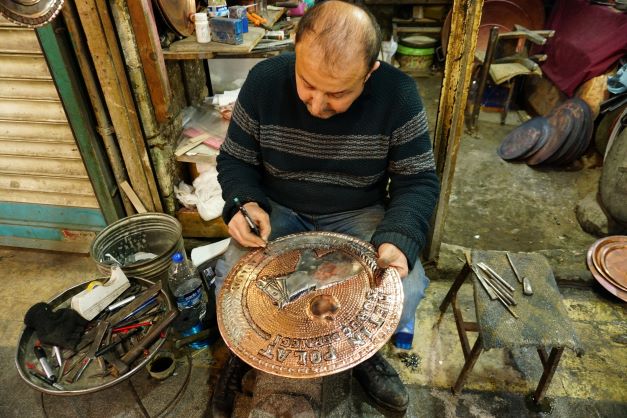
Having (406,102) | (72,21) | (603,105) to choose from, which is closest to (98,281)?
(72,21)

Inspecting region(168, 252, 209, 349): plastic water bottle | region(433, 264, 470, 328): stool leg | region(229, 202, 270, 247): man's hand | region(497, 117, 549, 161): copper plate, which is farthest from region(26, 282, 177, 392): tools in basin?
region(497, 117, 549, 161): copper plate

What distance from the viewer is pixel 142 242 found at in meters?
2.94

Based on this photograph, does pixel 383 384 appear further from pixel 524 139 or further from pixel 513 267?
pixel 524 139

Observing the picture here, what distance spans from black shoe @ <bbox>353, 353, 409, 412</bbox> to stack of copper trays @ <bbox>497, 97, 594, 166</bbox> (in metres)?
3.60

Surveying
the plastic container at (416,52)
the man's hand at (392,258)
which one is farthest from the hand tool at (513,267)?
the plastic container at (416,52)

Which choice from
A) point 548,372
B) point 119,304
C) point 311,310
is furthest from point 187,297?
point 548,372

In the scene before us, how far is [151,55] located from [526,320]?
2.63 metres

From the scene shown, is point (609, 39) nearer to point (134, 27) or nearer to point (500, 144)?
point (500, 144)

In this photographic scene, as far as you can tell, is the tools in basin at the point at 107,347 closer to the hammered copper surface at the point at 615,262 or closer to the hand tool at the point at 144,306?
the hand tool at the point at 144,306

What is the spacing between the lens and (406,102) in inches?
75.4

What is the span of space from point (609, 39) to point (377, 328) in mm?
5068

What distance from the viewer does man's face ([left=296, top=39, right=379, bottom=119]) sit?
5.02 feet

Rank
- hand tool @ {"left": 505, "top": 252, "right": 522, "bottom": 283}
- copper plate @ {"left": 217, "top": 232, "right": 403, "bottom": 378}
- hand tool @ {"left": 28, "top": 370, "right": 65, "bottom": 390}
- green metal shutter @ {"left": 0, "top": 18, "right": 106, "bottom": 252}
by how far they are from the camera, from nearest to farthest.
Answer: copper plate @ {"left": 217, "top": 232, "right": 403, "bottom": 378} < hand tool @ {"left": 28, "top": 370, "right": 65, "bottom": 390} < hand tool @ {"left": 505, "top": 252, "right": 522, "bottom": 283} < green metal shutter @ {"left": 0, "top": 18, "right": 106, "bottom": 252}

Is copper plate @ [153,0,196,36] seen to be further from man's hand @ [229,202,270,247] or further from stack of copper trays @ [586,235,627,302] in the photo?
stack of copper trays @ [586,235,627,302]
